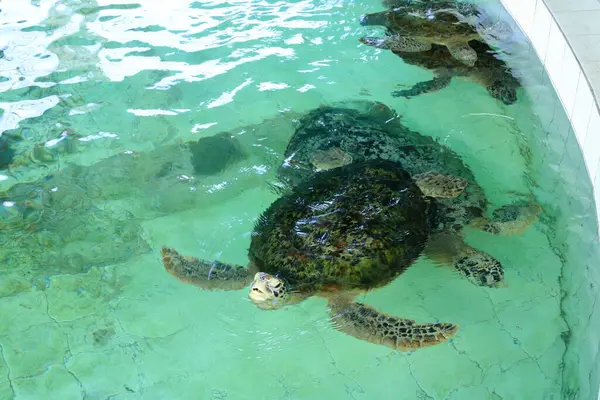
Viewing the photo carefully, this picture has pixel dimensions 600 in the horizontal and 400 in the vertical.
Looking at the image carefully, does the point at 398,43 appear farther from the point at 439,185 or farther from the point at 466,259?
the point at 466,259

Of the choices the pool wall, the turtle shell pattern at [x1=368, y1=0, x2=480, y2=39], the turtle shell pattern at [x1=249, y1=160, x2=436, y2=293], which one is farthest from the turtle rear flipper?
the turtle shell pattern at [x1=249, y1=160, x2=436, y2=293]

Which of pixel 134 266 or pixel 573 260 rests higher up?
pixel 573 260

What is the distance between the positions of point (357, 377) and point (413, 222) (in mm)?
1027

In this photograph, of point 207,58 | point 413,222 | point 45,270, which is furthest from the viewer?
point 207,58

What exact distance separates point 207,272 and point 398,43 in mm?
3325

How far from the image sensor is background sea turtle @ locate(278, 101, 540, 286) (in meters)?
3.57

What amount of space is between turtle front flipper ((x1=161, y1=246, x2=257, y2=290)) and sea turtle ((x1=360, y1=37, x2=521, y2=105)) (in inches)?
98.7

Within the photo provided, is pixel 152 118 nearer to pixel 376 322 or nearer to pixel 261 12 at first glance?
pixel 261 12

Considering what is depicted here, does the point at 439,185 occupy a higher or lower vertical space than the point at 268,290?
higher

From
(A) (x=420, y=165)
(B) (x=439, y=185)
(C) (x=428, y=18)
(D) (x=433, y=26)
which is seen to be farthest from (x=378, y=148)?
(C) (x=428, y=18)

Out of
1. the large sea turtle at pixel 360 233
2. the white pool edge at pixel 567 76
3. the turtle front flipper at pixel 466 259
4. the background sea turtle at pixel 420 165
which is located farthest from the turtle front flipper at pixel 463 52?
the turtle front flipper at pixel 466 259

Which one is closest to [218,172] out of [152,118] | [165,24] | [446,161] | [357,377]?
[152,118]

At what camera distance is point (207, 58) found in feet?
18.3

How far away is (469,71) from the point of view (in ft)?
17.3
